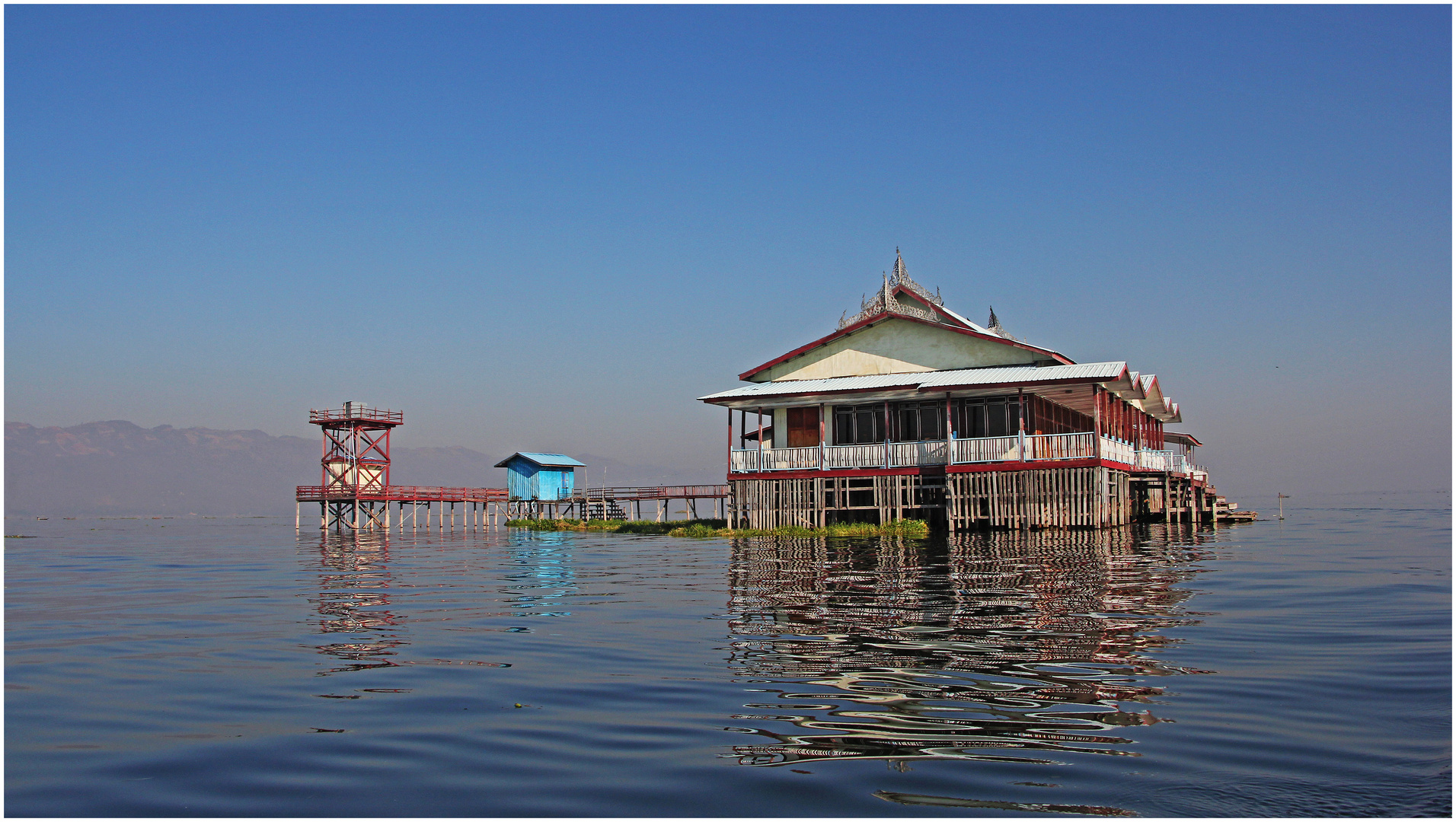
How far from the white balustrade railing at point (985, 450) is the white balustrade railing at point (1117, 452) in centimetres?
258

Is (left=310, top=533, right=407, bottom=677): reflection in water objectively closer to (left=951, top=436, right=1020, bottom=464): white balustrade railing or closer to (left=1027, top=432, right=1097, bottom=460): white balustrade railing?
(left=951, top=436, right=1020, bottom=464): white balustrade railing

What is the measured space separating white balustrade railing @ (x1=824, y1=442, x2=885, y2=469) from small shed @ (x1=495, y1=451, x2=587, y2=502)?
28.6 metres

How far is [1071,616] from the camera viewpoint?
11.7 meters

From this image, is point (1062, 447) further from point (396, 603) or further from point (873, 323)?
point (396, 603)

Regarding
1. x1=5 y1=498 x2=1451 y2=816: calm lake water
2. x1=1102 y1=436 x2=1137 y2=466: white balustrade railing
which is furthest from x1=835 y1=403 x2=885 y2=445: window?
x1=5 y1=498 x2=1451 y2=816: calm lake water

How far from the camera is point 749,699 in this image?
743 centimetres

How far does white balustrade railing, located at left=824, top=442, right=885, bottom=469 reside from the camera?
1378 inches

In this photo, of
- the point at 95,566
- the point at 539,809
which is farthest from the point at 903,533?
the point at 539,809

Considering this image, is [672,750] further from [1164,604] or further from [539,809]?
[1164,604]

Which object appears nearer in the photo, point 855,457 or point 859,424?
point 855,457

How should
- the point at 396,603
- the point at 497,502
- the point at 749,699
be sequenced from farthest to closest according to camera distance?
the point at 497,502 → the point at 396,603 → the point at 749,699

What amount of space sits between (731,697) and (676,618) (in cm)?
498

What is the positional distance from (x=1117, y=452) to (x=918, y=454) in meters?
6.29

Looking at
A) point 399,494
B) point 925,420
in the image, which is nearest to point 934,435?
point 925,420
